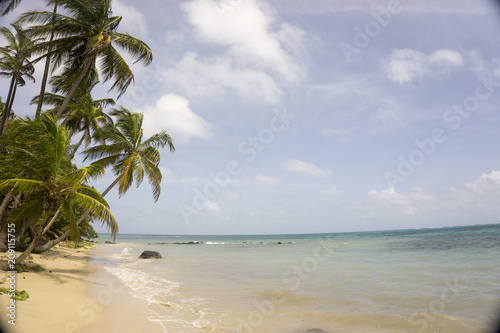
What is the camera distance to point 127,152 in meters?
17.8

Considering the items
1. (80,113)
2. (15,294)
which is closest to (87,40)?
(80,113)

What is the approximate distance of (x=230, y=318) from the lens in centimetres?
754

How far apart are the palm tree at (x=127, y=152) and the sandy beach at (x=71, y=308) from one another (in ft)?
23.0

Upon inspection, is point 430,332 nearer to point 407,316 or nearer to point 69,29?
point 407,316

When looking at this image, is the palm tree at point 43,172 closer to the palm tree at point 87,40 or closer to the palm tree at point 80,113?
the palm tree at point 87,40

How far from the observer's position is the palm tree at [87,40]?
1314 centimetres

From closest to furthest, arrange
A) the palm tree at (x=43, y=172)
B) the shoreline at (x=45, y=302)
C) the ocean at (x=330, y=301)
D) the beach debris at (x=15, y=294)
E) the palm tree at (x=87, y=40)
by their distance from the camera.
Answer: the shoreline at (x=45, y=302), the beach debris at (x=15, y=294), the ocean at (x=330, y=301), the palm tree at (x=43, y=172), the palm tree at (x=87, y=40)

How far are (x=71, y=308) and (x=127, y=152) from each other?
11662 millimetres

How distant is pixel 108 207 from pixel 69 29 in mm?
8727

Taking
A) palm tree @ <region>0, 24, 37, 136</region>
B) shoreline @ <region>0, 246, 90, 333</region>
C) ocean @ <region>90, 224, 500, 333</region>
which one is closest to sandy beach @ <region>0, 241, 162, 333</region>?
shoreline @ <region>0, 246, 90, 333</region>

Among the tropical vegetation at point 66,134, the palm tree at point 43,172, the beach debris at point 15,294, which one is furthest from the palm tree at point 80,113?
the beach debris at point 15,294

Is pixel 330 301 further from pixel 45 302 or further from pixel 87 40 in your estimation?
pixel 87 40

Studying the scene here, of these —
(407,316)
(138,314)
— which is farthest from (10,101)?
(407,316)

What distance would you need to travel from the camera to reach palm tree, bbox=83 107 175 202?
16953mm
